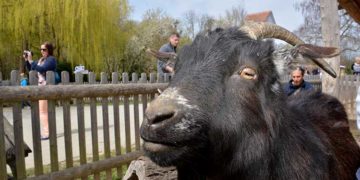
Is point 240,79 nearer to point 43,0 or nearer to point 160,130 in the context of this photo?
point 160,130

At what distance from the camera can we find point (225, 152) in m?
2.50

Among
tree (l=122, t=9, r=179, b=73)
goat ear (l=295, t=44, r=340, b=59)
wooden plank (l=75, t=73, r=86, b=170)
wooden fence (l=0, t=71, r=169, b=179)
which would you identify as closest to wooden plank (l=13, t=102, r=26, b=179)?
wooden fence (l=0, t=71, r=169, b=179)

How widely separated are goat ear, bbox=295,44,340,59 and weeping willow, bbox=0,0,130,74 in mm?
23025

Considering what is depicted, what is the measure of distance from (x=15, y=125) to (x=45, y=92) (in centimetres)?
→ 51

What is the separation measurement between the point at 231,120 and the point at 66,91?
3.27 meters

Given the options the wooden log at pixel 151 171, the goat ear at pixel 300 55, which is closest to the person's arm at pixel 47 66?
the wooden log at pixel 151 171

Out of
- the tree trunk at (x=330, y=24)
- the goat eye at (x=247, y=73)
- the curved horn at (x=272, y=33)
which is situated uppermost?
the tree trunk at (x=330, y=24)

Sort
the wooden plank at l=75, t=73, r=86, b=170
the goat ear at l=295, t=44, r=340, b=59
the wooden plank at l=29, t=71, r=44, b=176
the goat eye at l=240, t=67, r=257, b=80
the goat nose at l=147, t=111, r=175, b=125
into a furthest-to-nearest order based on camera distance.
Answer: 1. the wooden plank at l=75, t=73, r=86, b=170
2. the wooden plank at l=29, t=71, r=44, b=176
3. the goat ear at l=295, t=44, r=340, b=59
4. the goat eye at l=240, t=67, r=257, b=80
5. the goat nose at l=147, t=111, r=175, b=125

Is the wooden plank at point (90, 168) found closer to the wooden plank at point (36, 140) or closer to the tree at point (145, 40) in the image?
the wooden plank at point (36, 140)

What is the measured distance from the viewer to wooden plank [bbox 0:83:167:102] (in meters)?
4.43

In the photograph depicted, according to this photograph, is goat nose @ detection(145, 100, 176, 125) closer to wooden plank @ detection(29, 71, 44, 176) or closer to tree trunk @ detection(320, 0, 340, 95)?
wooden plank @ detection(29, 71, 44, 176)

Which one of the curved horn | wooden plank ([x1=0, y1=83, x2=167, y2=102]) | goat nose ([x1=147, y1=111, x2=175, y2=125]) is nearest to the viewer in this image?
goat nose ([x1=147, y1=111, x2=175, y2=125])

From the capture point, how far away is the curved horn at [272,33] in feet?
10.0

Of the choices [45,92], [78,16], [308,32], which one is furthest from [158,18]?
[45,92]
